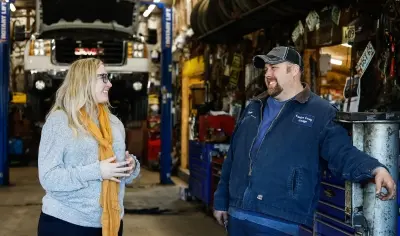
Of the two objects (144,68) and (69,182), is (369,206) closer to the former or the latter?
(69,182)

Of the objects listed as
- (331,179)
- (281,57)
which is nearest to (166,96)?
(331,179)

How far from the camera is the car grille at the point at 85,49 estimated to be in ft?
37.1

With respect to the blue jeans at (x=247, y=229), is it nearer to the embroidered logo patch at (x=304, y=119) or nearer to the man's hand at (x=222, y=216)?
the man's hand at (x=222, y=216)

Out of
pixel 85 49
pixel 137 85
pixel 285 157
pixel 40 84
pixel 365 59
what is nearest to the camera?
pixel 285 157

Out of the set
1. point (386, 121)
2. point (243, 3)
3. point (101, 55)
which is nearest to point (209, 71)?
point (101, 55)

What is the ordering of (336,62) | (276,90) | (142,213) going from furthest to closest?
(142,213) < (336,62) < (276,90)

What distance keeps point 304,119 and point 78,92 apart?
118 cm

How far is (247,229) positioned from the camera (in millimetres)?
3188

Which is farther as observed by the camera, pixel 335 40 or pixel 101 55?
pixel 101 55

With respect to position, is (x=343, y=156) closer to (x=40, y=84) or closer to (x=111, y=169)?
(x=111, y=169)

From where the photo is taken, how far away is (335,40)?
20.5 ft

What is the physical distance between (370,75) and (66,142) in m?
3.32

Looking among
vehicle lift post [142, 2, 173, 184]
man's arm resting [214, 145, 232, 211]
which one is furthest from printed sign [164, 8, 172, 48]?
man's arm resting [214, 145, 232, 211]

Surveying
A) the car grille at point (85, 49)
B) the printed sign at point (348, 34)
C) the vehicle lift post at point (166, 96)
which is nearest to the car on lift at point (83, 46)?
the car grille at point (85, 49)
